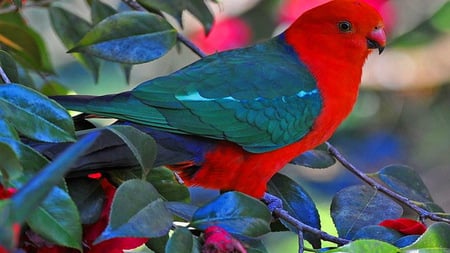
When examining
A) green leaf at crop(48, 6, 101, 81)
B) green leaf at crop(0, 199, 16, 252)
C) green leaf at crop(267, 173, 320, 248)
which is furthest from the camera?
green leaf at crop(48, 6, 101, 81)

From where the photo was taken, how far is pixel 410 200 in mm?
1257

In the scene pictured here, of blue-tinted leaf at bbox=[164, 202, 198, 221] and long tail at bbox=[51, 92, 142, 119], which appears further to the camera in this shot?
long tail at bbox=[51, 92, 142, 119]

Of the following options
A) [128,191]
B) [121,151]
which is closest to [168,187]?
[121,151]

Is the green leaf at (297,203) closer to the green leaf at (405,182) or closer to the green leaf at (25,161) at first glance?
the green leaf at (405,182)

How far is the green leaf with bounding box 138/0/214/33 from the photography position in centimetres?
137

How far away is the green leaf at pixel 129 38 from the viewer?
3.85ft

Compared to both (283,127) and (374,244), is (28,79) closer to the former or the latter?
(283,127)

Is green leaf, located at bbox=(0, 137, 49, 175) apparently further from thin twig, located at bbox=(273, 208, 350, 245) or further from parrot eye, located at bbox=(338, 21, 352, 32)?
parrot eye, located at bbox=(338, 21, 352, 32)

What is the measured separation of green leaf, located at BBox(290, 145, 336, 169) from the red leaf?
1.00 ft

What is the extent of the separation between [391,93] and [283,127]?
1.98m

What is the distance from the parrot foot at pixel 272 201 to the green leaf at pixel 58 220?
490 millimetres

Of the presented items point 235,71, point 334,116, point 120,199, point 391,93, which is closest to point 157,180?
point 120,199

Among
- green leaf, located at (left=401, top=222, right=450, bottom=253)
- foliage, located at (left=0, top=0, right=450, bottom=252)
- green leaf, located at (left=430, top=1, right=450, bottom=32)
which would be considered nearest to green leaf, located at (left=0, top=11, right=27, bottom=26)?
foliage, located at (left=0, top=0, right=450, bottom=252)

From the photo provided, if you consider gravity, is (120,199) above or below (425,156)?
above
